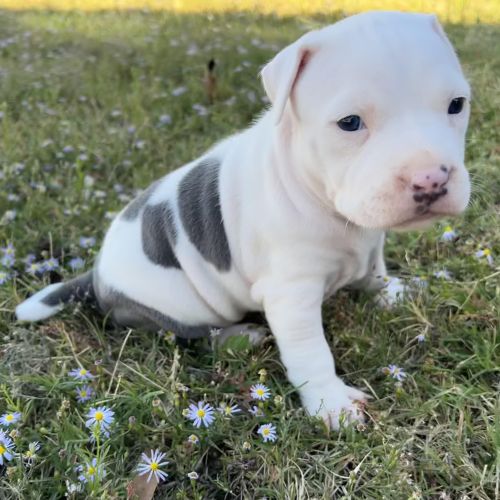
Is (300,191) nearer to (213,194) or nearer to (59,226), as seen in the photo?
(213,194)

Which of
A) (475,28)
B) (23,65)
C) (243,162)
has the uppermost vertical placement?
(243,162)

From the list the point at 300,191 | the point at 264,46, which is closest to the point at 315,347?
Result: the point at 300,191

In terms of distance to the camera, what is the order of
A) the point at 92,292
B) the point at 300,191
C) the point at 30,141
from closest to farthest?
the point at 300,191
the point at 92,292
the point at 30,141

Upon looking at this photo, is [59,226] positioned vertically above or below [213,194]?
below

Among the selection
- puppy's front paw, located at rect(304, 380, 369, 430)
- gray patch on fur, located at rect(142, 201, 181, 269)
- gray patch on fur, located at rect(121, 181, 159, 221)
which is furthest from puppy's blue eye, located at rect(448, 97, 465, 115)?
gray patch on fur, located at rect(121, 181, 159, 221)

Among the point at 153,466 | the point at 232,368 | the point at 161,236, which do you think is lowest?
the point at 232,368

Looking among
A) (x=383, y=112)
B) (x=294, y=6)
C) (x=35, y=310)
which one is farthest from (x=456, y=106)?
(x=294, y=6)

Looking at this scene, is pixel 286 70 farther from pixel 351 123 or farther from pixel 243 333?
pixel 243 333
